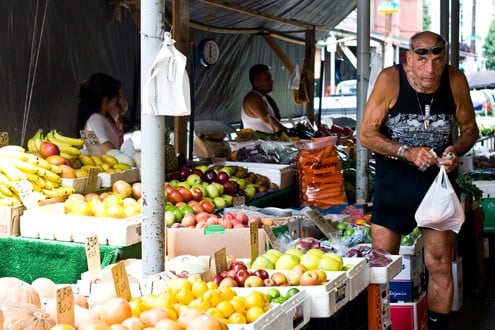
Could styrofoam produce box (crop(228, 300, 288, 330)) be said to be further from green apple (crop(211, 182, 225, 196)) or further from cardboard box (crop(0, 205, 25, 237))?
green apple (crop(211, 182, 225, 196))

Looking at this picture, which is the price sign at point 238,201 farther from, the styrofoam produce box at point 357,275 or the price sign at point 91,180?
the styrofoam produce box at point 357,275

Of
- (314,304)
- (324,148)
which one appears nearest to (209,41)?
(324,148)

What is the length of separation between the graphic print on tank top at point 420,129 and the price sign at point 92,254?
165 cm

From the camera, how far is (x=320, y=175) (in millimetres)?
6668

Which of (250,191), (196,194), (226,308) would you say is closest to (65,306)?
(226,308)

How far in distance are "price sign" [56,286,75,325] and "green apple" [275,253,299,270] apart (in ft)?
4.04

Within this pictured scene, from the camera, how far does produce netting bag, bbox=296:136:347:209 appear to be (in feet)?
21.8

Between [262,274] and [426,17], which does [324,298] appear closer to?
[262,274]

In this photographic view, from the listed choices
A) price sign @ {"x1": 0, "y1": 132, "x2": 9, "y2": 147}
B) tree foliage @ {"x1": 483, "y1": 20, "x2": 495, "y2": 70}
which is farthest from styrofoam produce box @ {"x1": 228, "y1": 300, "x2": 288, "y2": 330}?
tree foliage @ {"x1": 483, "y1": 20, "x2": 495, "y2": 70}

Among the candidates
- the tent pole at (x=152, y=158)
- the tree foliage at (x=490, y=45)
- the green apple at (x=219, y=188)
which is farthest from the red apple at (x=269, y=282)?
the tree foliage at (x=490, y=45)

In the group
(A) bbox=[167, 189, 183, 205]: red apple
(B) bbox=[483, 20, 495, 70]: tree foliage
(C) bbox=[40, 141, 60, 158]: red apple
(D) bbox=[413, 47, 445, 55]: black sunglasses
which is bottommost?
(A) bbox=[167, 189, 183, 205]: red apple

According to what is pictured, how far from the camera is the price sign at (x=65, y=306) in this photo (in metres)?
2.82

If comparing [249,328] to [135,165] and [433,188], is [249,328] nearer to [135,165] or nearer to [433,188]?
[433,188]

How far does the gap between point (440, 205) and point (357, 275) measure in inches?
28.4
